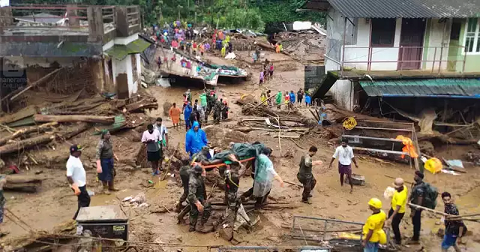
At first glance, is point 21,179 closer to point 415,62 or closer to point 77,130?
point 77,130

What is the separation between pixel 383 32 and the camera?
719 inches

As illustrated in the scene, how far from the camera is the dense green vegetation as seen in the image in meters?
47.1

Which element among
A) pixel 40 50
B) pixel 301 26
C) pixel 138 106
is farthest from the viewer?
pixel 301 26

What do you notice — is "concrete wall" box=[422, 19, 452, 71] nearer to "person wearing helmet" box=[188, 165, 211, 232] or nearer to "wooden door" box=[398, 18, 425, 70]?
"wooden door" box=[398, 18, 425, 70]

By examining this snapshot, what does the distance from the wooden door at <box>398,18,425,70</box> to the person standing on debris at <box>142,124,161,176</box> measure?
11218 millimetres

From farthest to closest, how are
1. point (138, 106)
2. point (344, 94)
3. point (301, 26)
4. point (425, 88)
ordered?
point (301, 26) < point (344, 94) < point (425, 88) < point (138, 106)

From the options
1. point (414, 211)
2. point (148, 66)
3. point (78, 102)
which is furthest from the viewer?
point (148, 66)

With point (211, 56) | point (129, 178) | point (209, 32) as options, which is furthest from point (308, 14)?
point (129, 178)

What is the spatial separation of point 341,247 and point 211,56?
30.2 metres

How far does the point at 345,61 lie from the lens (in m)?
18.1

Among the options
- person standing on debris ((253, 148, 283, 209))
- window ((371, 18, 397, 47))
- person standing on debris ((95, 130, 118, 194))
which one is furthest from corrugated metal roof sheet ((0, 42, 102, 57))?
window ((371, 18, 397, 47))

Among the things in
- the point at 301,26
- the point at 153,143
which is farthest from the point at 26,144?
the point at 301,26

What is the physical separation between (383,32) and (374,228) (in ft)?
40.0

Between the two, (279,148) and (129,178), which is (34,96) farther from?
(279,148)
